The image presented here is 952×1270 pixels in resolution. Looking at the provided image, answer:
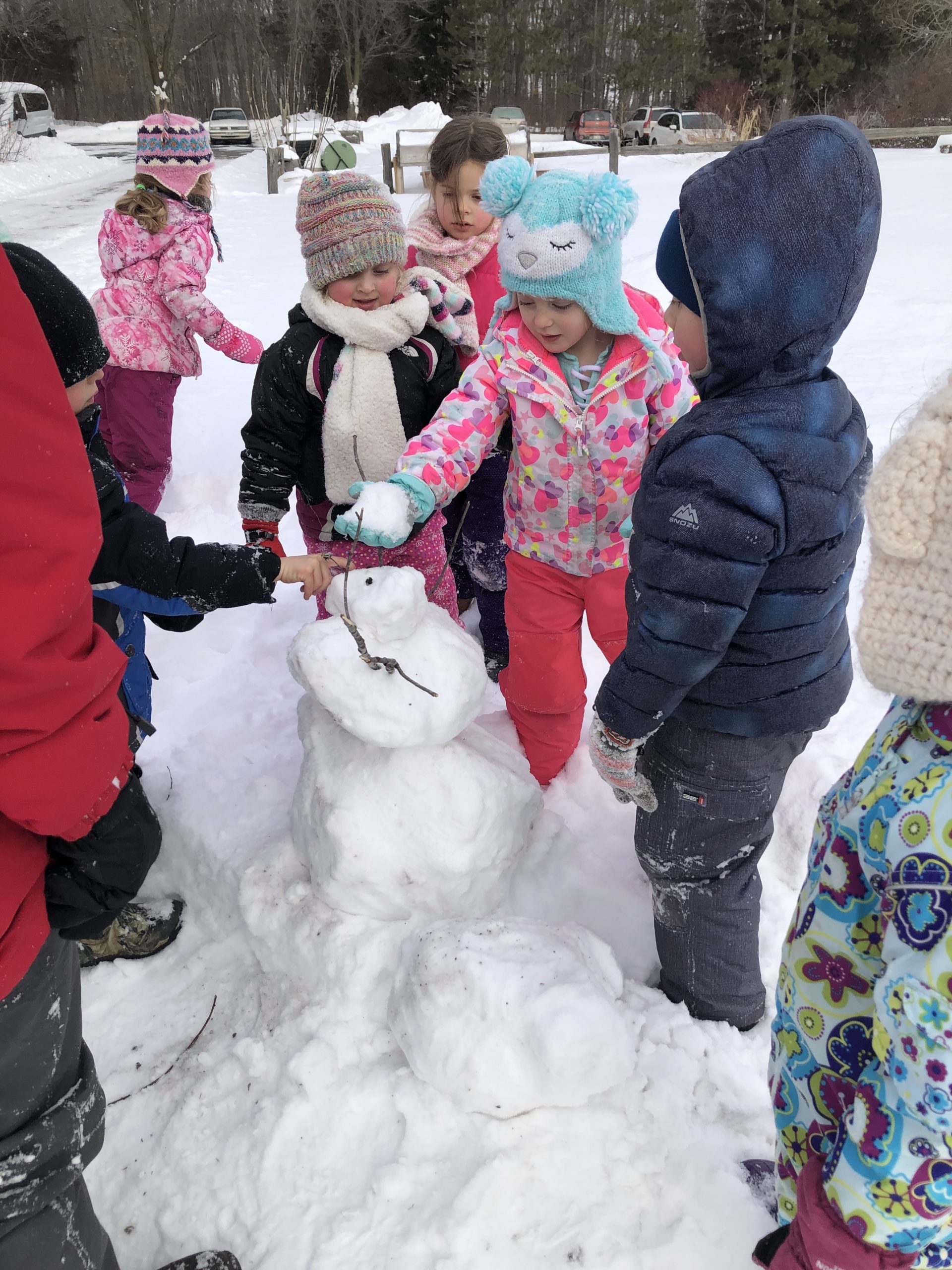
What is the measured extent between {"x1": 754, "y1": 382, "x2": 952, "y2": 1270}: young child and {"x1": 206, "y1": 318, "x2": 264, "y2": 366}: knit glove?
330 cm

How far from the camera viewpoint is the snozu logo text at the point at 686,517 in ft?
4.42

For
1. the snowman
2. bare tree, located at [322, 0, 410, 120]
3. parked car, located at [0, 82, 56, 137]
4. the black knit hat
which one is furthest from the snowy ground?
bare tree, located at [322, 0, 410, 120]

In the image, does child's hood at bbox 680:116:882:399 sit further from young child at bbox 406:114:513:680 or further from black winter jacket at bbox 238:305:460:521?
young child at bbox 406:114:513:680

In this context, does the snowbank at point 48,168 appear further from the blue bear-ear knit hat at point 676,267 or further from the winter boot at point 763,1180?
the winter boot at point 763,1180

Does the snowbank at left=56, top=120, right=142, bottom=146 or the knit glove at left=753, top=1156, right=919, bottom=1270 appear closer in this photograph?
the knit glove at left=753, top=1156, right=919, bottom=1270

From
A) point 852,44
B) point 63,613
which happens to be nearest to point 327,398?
point 63,613

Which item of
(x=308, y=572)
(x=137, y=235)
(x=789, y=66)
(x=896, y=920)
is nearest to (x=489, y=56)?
(x=789, y=66)

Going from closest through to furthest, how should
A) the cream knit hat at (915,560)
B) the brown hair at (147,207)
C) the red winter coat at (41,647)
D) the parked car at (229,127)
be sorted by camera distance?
the cream knit hat at (915,560) → the red winter coat at (41,647) → the brown hair at (147,207) → the parked car at (229,127)

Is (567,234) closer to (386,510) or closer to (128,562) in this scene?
(386,510)

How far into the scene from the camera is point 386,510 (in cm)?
179

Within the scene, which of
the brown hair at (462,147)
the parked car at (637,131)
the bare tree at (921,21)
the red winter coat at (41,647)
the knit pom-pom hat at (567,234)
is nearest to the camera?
the red winter coat at (41,647)

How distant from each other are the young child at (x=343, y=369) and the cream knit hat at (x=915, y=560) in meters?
1.47

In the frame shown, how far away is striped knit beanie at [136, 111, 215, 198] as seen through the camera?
3.71 meters

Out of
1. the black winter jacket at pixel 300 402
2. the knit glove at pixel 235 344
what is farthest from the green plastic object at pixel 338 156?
the black winter jacket at pixel 300 402
